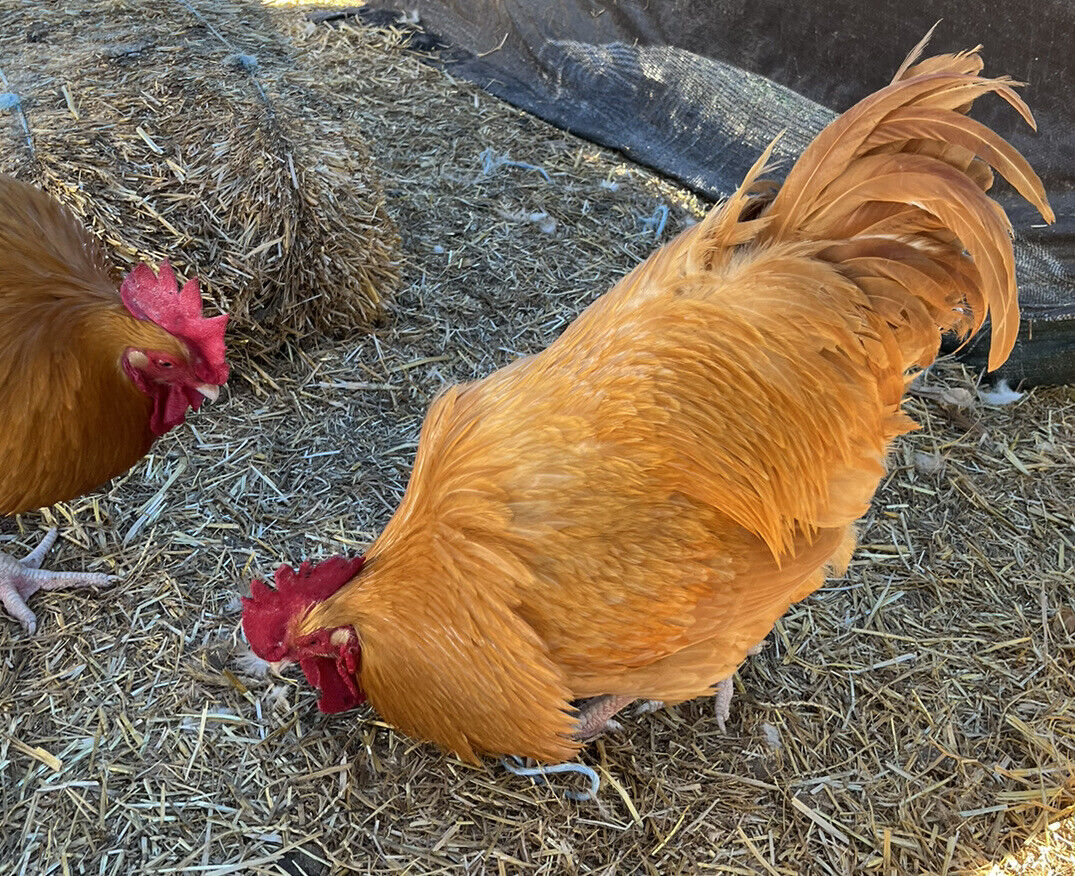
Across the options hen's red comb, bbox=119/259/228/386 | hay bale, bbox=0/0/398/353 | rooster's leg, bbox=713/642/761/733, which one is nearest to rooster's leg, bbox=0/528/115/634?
hen's red comb, bbox=119/259/228/386

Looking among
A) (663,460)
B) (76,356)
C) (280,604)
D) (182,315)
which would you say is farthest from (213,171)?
(663,460)

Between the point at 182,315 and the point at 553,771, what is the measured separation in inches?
83.5

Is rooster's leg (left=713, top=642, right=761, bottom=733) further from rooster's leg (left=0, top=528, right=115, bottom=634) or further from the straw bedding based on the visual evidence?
rooster's leg (left=0, top=528, right=115, bottom=634)

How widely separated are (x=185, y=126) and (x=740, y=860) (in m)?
4.13

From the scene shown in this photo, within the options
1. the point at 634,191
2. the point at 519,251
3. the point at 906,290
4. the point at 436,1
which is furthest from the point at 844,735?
the point at 436,1

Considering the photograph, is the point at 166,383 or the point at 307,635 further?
the point at 166,383

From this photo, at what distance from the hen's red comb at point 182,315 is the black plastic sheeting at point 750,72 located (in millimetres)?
3636

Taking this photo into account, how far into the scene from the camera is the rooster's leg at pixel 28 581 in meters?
3.04

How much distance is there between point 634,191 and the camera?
213 inches

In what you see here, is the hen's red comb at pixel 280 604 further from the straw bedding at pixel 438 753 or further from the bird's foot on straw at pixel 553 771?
the bird's foot on straw at pixel 553 771

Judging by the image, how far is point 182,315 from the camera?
9.15 feet

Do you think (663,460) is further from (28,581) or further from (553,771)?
(28,581)

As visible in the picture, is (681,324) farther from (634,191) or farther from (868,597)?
(634,191)

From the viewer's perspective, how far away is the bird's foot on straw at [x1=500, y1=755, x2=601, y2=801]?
8.90 ft
